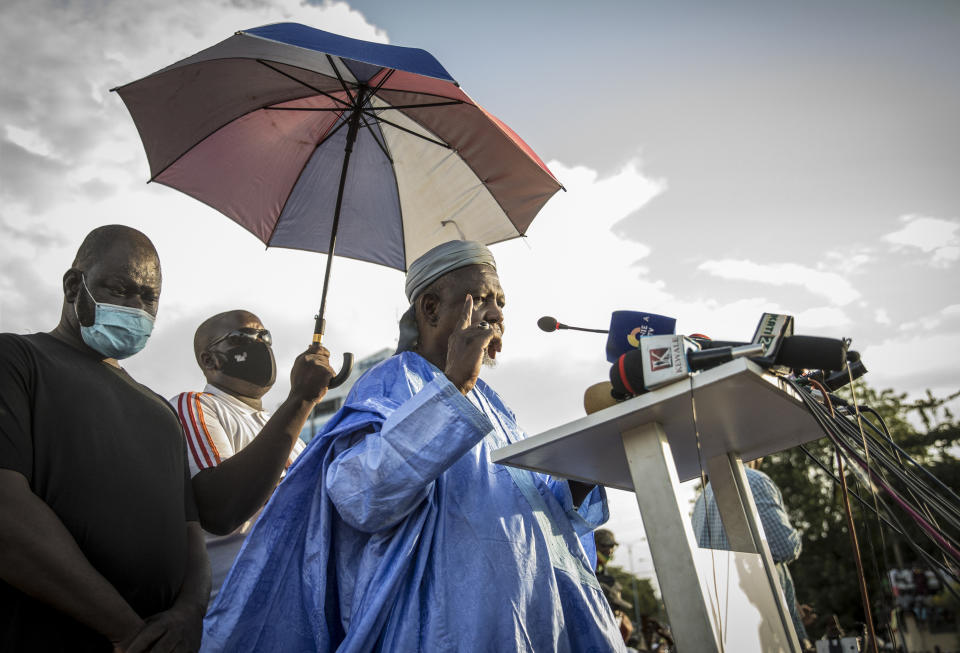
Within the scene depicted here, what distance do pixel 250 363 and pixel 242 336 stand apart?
0.56 ft

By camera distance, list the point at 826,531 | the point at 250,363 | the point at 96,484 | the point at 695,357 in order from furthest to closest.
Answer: the point at 826,531 < the point at 250,363 < the point at 96,484 < the point at 695,357

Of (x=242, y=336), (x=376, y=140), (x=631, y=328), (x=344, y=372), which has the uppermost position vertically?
(x=376, y=140)

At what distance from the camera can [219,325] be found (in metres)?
3.93

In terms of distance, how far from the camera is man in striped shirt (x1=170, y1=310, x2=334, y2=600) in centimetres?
275

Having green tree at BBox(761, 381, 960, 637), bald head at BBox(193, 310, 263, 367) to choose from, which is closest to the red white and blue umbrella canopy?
bald head at BBox(193, 310, 263, 367)

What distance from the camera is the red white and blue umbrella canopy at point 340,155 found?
3955 millimetres

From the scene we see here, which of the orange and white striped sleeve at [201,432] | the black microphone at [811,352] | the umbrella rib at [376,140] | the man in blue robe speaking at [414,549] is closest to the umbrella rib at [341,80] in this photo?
the umbrella rib at [376,140]

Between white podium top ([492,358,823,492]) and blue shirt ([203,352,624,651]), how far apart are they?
21cm

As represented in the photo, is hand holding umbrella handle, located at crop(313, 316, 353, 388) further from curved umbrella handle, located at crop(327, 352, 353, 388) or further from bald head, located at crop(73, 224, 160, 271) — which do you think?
bald head, located at crop(73, 224, 160, 271)

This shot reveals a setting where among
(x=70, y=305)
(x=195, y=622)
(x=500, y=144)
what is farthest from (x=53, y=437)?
(x=500, y=144)

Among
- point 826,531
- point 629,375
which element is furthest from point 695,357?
point 826,531

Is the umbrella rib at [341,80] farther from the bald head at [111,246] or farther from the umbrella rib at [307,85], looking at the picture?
the bald head at [111,246]

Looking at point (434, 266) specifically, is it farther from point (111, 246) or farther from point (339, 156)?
point (339, 156)

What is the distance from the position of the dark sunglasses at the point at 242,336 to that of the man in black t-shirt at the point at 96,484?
1.17 m
